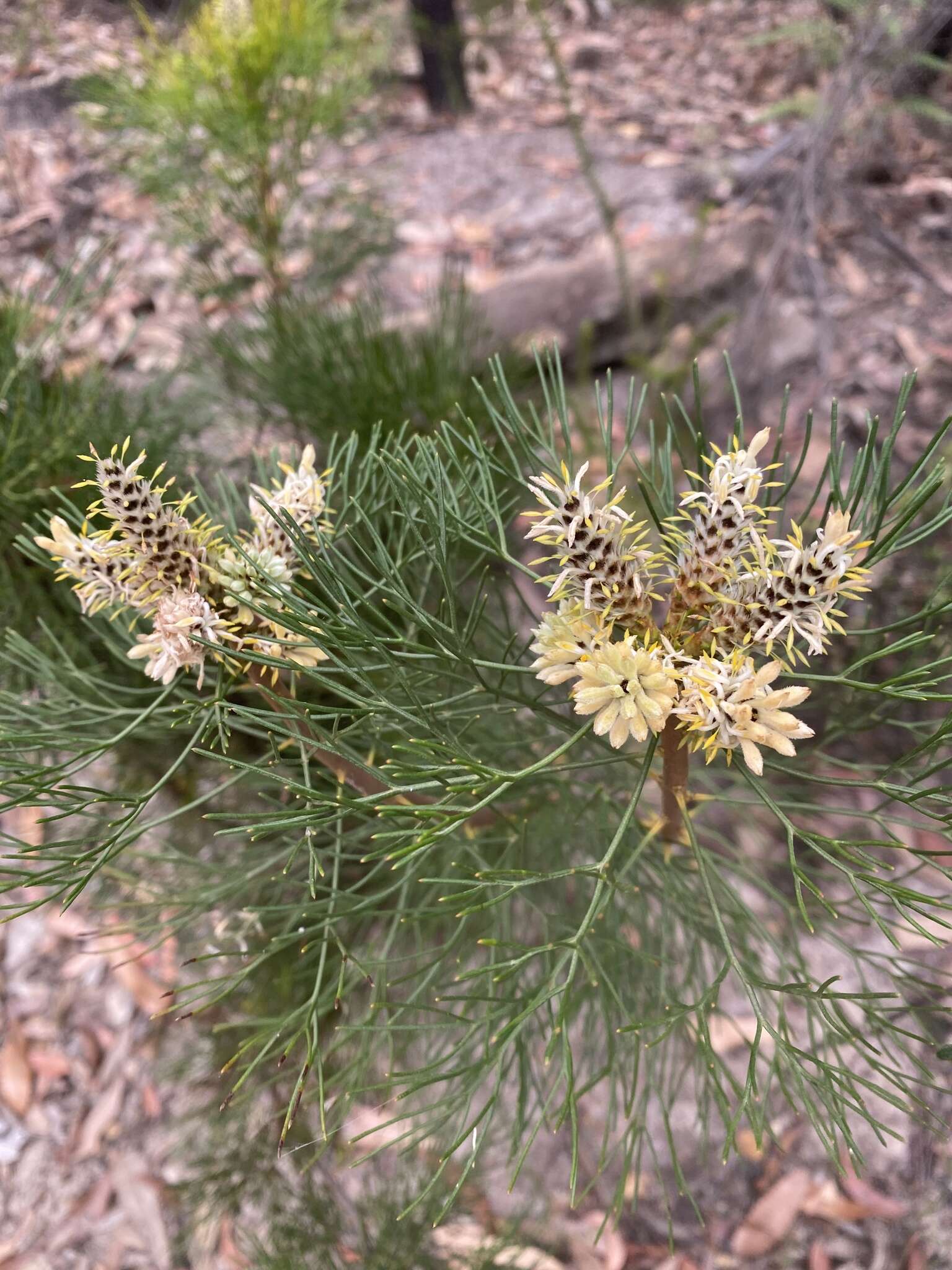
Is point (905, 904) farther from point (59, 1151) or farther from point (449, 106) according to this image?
point (449, 106)

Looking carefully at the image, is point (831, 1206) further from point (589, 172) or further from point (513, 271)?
point (513, 271)

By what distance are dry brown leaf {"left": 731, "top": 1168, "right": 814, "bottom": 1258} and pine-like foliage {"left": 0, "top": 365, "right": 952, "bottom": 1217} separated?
Answer: 0.08 metres

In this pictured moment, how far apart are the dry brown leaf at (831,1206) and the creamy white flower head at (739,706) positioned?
34.1 inches

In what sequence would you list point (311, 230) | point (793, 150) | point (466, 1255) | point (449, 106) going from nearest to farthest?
point (466, 1255)
point (311, 230)
point (793, 150)
point (449, 106)

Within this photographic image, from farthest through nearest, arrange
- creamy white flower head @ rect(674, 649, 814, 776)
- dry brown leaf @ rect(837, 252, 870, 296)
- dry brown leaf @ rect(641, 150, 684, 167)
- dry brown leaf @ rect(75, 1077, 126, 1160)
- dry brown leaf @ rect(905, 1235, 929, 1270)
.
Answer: dry brown leaf @ rect(641, 150, 684, 167)
dry brown leaf @ rect(837, 252, 870, 296)
dry brown leaf @ rect(75, 1077, 126, 1160)
dry brown leaf @ rect(905, 1235, 929, 1270)
creamy white flower head @ rect(674, 649, 814, 776)

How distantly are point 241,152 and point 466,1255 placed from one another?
4.44ft

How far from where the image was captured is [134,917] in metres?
1.15

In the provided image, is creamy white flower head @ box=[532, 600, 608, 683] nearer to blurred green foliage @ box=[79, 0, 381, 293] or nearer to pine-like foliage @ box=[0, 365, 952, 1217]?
pine-like foliage @ box=[0, 365, 952, 1217]

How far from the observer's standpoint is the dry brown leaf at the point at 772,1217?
3.23 ft

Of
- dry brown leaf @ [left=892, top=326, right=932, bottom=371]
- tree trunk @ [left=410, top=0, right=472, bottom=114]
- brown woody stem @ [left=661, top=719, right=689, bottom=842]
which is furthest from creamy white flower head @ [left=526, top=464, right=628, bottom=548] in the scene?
tree trunk @ [left=410, top=0, right=472, bottom=114]

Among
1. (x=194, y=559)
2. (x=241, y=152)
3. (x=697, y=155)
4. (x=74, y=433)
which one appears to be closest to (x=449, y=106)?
(x=697, y=155)

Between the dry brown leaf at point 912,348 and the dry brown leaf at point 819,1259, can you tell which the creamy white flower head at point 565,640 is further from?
the dry brown leaf at point 912,348

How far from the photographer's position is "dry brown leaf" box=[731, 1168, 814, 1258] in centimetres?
98

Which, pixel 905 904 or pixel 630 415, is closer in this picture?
pixel 905 904
